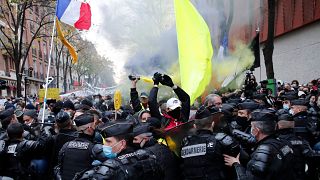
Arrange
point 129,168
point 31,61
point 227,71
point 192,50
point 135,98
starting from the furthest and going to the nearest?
1. point 31,61
2. point 227,71
3. point 135,98
4. point 192,50
5. point 129,168

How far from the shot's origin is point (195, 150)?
3.61m

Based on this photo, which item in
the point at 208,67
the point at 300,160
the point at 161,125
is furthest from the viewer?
the point at 208,67

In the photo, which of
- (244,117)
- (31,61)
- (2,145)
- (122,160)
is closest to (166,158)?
(122,160)

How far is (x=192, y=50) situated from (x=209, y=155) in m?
2.64

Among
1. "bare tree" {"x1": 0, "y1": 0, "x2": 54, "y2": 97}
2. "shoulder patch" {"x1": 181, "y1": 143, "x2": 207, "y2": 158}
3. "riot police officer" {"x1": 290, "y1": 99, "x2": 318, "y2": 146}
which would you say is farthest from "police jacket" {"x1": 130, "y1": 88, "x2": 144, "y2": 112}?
"bare tree" {"x1": 0, "y1": 0, "x2": 54, "y2": 97}

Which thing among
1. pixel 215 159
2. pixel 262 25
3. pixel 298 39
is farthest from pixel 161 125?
pixel 262 25

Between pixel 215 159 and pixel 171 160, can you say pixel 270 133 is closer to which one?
pixel 215 159

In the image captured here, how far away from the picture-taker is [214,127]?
396cm

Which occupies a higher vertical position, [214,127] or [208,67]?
[208,67]

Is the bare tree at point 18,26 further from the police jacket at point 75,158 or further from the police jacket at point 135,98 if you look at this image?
the police jacket at point 75,158

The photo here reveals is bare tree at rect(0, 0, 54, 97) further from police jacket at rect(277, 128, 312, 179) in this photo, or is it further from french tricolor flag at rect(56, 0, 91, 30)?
police jacket at rect(277, 128, 312, 179)

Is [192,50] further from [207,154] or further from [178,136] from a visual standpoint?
[207,154]

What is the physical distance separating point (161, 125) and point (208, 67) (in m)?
1.55

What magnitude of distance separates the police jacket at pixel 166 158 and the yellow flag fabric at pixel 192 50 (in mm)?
1987
